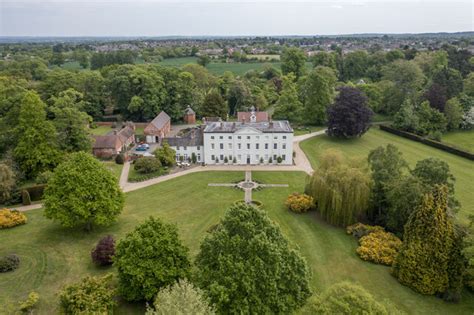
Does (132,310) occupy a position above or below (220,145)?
below

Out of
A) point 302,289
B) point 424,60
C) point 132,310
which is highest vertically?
point 424,60

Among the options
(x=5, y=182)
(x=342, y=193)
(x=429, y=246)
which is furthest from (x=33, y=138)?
(x=429, y=246)

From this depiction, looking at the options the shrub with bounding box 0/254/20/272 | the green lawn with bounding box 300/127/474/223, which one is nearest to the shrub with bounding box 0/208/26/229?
the shrub with bounding box 0/254/20/272

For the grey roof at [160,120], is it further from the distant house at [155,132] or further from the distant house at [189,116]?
the distant house at [189,116]

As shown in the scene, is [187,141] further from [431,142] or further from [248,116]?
[431,142]

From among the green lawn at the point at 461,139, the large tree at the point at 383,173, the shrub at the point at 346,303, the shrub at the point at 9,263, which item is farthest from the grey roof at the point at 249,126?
the shrub at the point at 346,303

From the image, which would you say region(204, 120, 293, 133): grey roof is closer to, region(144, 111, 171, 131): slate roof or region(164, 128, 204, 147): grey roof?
region(164, 128, 204, 147): grey roof

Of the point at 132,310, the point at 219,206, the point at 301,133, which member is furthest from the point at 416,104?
the point at 132,310

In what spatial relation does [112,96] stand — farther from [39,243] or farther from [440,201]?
[440,201]
